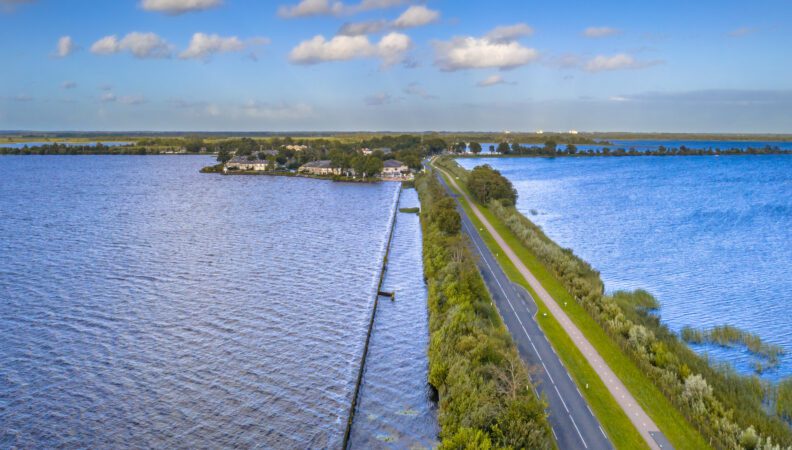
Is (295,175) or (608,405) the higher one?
(295,175)

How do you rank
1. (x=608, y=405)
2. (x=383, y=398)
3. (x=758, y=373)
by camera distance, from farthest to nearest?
1. (x=758, y=373)
2. (x=383, y=398)
3. (x=608, y=405)

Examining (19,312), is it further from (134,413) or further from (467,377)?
(467,377)

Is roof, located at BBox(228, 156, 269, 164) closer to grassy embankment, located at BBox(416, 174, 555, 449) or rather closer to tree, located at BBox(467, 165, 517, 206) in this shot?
tree, located at BBox(467, 165, 517, 206)

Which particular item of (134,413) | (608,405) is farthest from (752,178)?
(134,413)

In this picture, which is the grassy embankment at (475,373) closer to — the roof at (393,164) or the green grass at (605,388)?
the green grass at (605,388)

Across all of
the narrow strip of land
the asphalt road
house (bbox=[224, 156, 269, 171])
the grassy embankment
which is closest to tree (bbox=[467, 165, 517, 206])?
the narrow strip of land

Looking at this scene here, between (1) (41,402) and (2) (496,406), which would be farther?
(1) (41,402)

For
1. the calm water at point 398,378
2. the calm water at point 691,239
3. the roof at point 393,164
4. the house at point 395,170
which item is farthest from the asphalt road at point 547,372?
the roof at point 393,164

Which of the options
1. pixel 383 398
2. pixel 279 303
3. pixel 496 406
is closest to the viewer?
pixel 496 406
